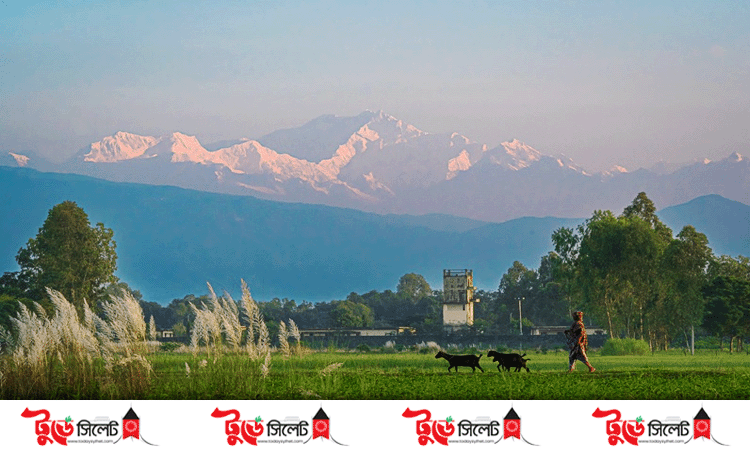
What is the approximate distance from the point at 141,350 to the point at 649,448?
30.4 ft

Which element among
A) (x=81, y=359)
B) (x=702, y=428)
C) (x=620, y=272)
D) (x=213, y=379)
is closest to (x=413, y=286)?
(x=620, y=272)

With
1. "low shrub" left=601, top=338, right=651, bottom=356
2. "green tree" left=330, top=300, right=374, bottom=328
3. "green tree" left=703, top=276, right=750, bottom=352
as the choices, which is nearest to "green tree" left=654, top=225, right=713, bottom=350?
"green tree" left=703, top=276, right=750, bottom=352

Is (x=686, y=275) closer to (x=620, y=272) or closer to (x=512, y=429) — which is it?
(x=620, y=272)

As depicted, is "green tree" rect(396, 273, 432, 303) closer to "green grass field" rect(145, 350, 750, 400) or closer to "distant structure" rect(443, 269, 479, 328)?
"distant structure" rect(443, 269, 479, 328)

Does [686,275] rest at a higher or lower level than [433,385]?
higher

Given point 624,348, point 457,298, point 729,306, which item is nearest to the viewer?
point 624,348

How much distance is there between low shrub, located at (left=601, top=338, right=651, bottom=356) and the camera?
1551 inches

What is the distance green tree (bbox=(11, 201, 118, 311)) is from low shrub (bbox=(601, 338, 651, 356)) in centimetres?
2576

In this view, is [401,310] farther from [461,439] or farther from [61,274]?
[461,439]

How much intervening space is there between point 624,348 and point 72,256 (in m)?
27.9

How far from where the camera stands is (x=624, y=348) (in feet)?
130

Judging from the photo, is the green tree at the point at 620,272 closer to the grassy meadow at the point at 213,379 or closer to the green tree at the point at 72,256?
the green tree at the point at 72,256

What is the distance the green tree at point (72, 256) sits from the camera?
5066 cm

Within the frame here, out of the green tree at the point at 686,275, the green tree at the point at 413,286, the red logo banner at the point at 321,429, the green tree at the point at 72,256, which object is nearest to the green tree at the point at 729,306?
the green tree at the point at 686,275
